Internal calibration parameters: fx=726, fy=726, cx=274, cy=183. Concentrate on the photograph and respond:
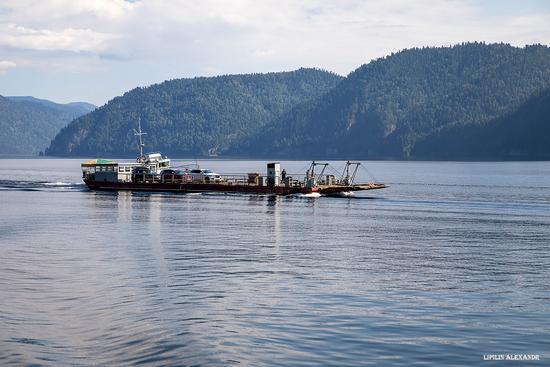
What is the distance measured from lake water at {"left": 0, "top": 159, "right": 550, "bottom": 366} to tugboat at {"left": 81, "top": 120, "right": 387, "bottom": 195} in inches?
1894

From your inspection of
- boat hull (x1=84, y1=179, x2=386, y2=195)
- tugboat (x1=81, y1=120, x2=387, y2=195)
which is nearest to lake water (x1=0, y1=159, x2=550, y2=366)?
boat hull (x1=84, y1=179, x2=386, y2=195)

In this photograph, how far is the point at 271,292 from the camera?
4181 cm

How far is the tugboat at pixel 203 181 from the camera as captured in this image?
13462 cm

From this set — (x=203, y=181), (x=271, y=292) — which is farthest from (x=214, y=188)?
(x=271, y=292)

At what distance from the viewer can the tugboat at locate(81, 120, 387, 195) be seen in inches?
5300

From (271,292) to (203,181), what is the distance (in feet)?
344

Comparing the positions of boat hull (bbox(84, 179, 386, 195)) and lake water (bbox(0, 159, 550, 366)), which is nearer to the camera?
lake water (bbox(0, 159, 550, 366))

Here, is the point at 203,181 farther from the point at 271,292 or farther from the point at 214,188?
the point at 271,292

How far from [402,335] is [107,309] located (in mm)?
15248

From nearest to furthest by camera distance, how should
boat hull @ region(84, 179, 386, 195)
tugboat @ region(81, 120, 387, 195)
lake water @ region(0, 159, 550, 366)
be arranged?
lake water @ region(0, 159, 550, 366)
boat hull @ region(84, 179, 386, 195)
tugboat @ region(81, 120, 387, 195)

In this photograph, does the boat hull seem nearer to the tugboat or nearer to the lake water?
the tugboat

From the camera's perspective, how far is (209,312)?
121 ft

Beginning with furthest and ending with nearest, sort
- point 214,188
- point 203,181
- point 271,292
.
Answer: point 203,181 < point 214,188 < point 271,292

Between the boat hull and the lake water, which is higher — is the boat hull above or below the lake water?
above
